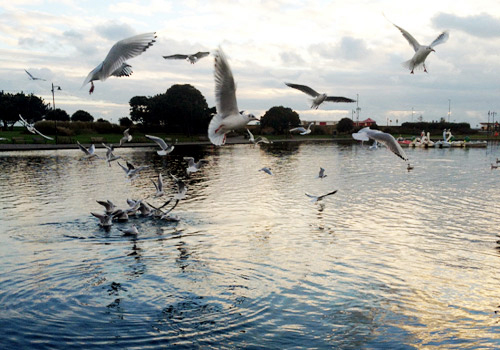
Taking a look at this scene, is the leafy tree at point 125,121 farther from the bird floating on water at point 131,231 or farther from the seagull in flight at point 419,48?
the seagull in flight at point 419,48

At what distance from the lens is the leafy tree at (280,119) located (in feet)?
404

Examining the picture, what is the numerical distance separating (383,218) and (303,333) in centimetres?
1252

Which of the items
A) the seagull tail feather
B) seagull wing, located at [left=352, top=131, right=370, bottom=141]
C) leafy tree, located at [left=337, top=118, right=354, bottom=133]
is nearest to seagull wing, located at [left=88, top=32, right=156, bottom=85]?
the seagull tail feather

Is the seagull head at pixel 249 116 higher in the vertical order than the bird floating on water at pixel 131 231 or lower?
higher

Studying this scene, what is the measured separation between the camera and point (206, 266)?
14.6 m

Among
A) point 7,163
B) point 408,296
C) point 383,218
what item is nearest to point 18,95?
point 7,163

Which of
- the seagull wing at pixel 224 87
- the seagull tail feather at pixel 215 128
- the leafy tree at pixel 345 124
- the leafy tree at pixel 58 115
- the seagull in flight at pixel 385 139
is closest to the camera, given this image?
the seagull wing at pixel 224 87

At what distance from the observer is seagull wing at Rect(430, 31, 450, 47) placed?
1343 cm

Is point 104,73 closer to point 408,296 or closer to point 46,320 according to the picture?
point 46,320

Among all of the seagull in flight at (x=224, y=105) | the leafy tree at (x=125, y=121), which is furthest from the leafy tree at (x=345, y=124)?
the seagull in flight at (x=224, y=105)

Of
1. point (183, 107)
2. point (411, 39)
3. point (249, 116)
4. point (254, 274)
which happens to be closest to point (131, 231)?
point (254, 274)

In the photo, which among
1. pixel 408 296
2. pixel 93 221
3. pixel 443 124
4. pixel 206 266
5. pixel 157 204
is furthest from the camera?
pixel 443 124

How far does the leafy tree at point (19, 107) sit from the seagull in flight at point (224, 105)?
320 feet

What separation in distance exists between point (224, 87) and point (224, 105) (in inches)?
24.6
